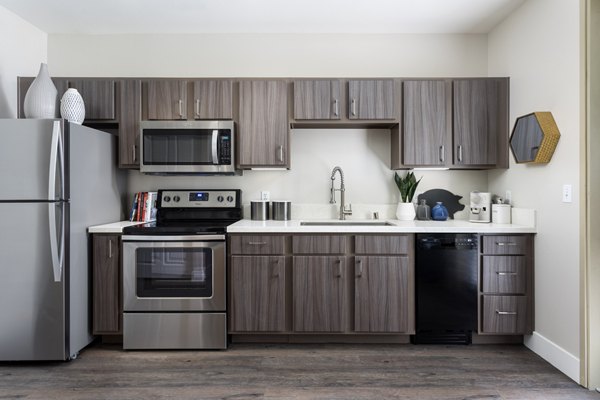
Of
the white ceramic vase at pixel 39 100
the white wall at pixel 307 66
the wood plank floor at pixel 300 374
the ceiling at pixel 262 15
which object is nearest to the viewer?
the wood plank floor at pixel 300 374

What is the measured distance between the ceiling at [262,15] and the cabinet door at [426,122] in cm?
56

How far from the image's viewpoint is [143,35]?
3367 millimetres

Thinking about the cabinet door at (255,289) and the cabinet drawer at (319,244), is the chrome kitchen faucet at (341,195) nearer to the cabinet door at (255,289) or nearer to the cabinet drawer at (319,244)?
the cabinet drawer at (319,244)

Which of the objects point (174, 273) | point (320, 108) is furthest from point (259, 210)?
point (320, 108)

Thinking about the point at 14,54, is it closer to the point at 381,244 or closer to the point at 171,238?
the point at 171,238

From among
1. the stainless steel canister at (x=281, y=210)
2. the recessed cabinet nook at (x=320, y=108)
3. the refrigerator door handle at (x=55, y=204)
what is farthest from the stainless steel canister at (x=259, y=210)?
the refrigerator door handle at (x=55, y=204)

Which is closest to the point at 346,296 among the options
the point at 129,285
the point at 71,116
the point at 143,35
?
the point at 129,285

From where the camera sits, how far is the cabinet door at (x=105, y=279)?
8.87 ft

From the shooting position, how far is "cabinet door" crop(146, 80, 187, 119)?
3.00 m

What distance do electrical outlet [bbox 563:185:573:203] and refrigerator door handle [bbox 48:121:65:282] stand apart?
3.13m

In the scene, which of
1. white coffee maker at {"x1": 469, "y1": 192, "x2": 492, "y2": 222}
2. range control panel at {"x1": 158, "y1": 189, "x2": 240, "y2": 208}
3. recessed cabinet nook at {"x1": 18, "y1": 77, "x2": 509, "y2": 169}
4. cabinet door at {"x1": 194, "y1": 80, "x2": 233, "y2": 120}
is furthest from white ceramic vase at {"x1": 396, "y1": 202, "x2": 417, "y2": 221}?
cabinet door at {"x1": 194, "y1": 80, "x2": 233, "y2": 120}

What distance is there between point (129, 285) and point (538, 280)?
2.85 metres

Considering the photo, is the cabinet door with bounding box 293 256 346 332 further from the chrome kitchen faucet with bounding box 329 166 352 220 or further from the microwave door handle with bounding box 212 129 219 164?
the microwave door handle with bounding box 212 129 219 164

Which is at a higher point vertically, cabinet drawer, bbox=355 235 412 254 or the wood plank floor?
cabinet drawer, bbox=355 235 412 254
